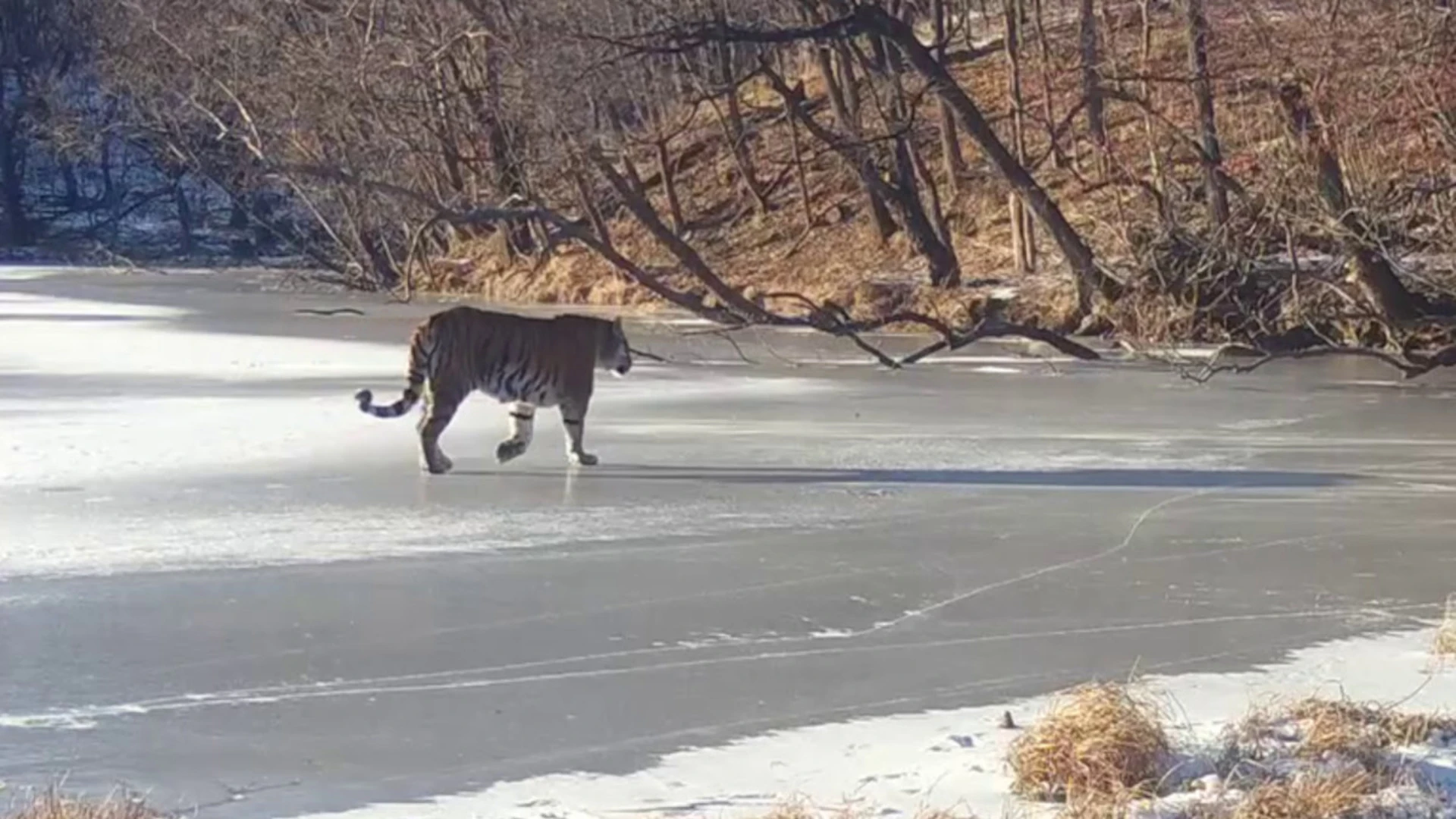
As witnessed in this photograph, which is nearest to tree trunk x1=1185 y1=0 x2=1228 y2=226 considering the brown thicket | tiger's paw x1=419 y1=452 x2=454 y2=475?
the brown thicket

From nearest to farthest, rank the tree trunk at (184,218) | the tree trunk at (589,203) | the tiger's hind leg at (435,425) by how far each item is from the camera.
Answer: the tiger's hind leg at (435,425)
the tree trunk at (589,203)
the tree trunk at (184,218)

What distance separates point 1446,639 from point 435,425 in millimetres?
6140

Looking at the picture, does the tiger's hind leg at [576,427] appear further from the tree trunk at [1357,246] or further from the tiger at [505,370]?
the tree trunk at [1357,246]

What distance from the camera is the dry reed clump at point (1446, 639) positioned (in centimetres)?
734

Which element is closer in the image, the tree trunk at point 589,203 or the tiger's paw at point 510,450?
the tiger's paw at point 510,450

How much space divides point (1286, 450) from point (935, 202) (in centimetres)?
1693

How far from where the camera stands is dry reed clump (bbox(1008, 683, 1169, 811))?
223 inches

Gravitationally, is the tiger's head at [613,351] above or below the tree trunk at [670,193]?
above

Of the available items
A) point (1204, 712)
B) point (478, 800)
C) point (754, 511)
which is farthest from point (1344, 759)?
point (754, 511)

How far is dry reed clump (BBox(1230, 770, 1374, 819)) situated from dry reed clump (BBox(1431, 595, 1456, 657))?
6.08ft

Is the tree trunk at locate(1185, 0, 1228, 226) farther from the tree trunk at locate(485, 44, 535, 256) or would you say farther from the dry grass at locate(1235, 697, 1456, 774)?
the dry grass at locate(1235, 697, 1456, 774)

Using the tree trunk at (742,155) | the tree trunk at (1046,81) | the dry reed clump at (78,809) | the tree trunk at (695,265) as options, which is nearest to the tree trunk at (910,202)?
the tree trunk at (1046,81)

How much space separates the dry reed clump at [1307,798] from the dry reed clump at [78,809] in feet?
8.68

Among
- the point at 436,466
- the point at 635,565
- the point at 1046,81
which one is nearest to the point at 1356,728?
the point at 635,565
